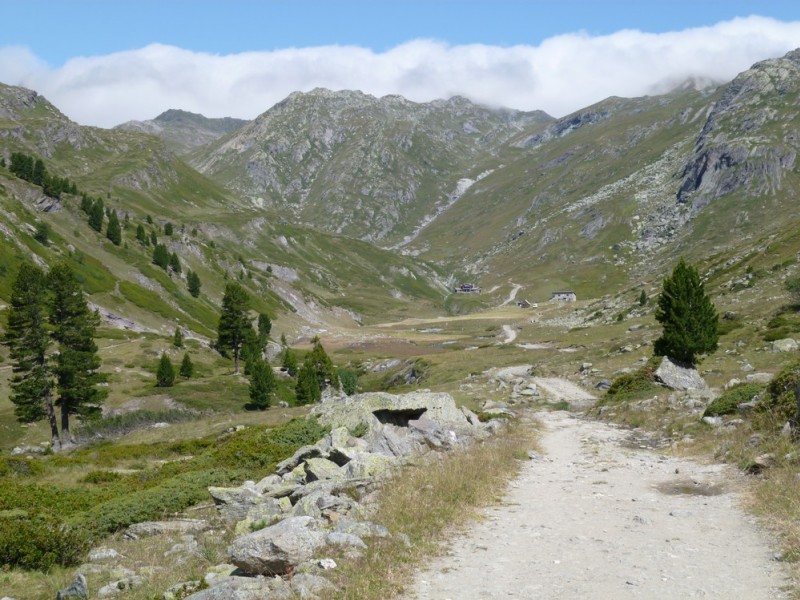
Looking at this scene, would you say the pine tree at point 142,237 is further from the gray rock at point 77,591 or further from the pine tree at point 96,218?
the gray rock at point 77,591

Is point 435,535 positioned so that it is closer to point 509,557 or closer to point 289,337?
point 509,557

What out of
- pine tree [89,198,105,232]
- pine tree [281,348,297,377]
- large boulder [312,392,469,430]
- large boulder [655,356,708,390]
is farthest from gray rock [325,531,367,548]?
pine tree [89,198,105,232]

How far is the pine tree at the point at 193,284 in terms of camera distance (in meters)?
170

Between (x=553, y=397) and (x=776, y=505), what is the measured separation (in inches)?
1384

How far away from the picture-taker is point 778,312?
57844 mm

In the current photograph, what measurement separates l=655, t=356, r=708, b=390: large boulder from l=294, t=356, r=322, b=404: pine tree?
48951 millimetres

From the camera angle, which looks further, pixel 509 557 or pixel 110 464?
pixel 110 464

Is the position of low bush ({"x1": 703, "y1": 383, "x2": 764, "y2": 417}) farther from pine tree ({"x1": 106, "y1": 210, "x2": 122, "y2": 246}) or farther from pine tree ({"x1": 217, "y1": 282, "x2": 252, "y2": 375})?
pine tree ({"x1": 106, "y1": 210, "x2": 122, "y2": 246})

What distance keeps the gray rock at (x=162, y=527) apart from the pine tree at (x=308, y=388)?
59.2 meters

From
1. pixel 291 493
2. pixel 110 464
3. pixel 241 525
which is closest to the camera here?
pixel 241 525

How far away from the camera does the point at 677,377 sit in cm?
3750

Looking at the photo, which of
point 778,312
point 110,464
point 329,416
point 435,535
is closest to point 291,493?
point 435,535

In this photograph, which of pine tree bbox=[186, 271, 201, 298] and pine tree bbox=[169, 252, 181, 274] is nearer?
A: pine tree bbox=[186, 271, 201, 298]

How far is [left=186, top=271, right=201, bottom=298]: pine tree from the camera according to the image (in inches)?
6708
